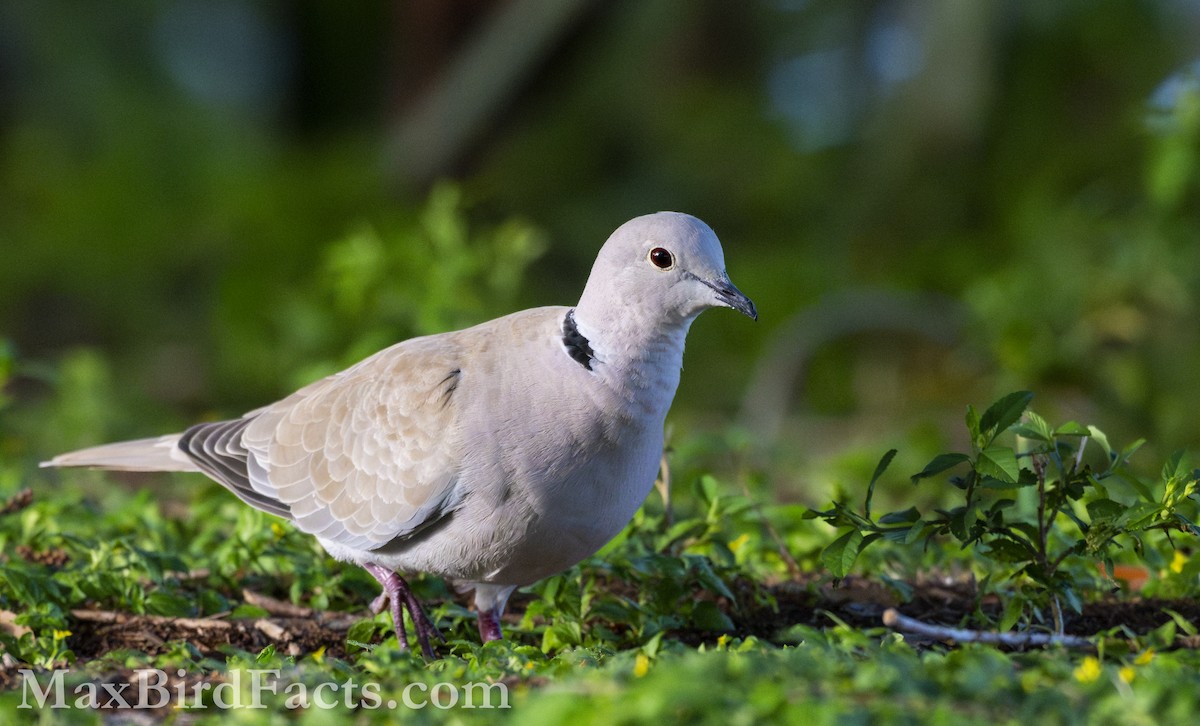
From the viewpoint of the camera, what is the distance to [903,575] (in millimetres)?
4273

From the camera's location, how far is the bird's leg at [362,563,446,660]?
363cm

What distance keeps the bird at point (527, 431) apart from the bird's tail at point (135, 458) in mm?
853

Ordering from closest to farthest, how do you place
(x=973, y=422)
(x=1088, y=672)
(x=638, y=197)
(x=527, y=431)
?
(x=1088, y=672)
(x=973, y=422)
(x=527, y=431)
(x=638, y=197)

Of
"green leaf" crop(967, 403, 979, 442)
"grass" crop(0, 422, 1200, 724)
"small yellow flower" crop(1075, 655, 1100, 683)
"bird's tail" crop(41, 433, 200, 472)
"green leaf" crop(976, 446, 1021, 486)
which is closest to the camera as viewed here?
"grass" crop(0, 422, 1200, 724)

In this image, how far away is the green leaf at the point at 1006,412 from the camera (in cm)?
320

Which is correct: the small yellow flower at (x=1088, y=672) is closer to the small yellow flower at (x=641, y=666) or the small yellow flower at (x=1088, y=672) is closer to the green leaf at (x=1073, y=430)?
the green leaf at (x=1073, y=430)

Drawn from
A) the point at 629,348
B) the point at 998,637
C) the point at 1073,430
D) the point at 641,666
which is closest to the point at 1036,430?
the point at 1073,430

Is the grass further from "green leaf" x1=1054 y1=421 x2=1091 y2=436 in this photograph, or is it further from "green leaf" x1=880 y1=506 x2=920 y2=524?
"green leaf" x1=1054 y1=421 x2=1091 y2=436

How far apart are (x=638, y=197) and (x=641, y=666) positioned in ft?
36.6

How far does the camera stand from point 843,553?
3227 mm

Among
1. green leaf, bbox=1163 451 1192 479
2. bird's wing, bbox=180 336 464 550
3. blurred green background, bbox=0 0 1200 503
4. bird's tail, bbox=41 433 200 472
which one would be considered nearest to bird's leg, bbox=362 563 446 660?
bird's wing, bbox=180 336 464 550

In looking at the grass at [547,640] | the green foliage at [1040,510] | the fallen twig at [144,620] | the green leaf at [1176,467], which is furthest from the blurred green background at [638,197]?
the green leaf at [1176,467]

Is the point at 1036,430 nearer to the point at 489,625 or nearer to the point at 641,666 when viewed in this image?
the point at 641,666

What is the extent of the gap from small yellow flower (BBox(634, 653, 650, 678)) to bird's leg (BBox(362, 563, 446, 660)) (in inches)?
34.4
